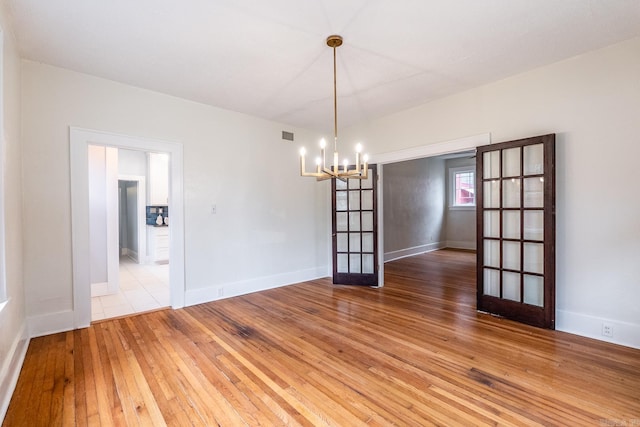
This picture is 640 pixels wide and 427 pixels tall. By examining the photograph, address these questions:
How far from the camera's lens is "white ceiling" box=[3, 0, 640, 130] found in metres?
2.18

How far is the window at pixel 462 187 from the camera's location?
29.1 ft

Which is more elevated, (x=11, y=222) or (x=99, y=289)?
(x=11, y=222)

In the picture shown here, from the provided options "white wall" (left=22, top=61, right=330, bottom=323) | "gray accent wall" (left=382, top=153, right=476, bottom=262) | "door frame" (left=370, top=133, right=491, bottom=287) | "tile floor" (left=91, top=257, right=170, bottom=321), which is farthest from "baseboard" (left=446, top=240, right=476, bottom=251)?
"tile floor" (left=91, top=257, right=170, bottom=321)

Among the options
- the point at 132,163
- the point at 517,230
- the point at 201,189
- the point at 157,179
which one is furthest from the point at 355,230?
the point at 132,163

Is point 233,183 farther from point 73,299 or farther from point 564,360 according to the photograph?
point 564,360

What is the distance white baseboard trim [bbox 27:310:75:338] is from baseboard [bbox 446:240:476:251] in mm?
9069

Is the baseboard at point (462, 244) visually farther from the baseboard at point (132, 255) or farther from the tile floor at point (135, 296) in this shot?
the baseboard at point (132, 255)

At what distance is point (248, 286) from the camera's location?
4.55 m

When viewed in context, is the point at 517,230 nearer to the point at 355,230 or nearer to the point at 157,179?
the point at 355,230

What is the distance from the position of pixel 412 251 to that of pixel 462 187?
9.46ft

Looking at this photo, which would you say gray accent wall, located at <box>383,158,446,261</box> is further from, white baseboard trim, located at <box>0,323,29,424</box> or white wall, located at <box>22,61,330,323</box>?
white baseboard trim, located at <box>0,323,29,424</box>

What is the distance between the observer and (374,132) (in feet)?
15.9

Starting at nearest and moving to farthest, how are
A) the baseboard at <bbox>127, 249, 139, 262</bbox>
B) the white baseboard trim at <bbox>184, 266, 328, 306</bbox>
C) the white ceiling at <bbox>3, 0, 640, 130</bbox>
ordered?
the white ceiling at <bbox>3, 0, 640, 130</bbox>
the white baseboard trim at <bbox>184, 266, 328, 306</bbox>
the baseboard at <bbox>127, 249, 139, 262</bbox>

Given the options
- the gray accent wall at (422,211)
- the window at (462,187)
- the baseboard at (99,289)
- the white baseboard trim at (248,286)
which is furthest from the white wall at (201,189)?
the window at (462,187)
